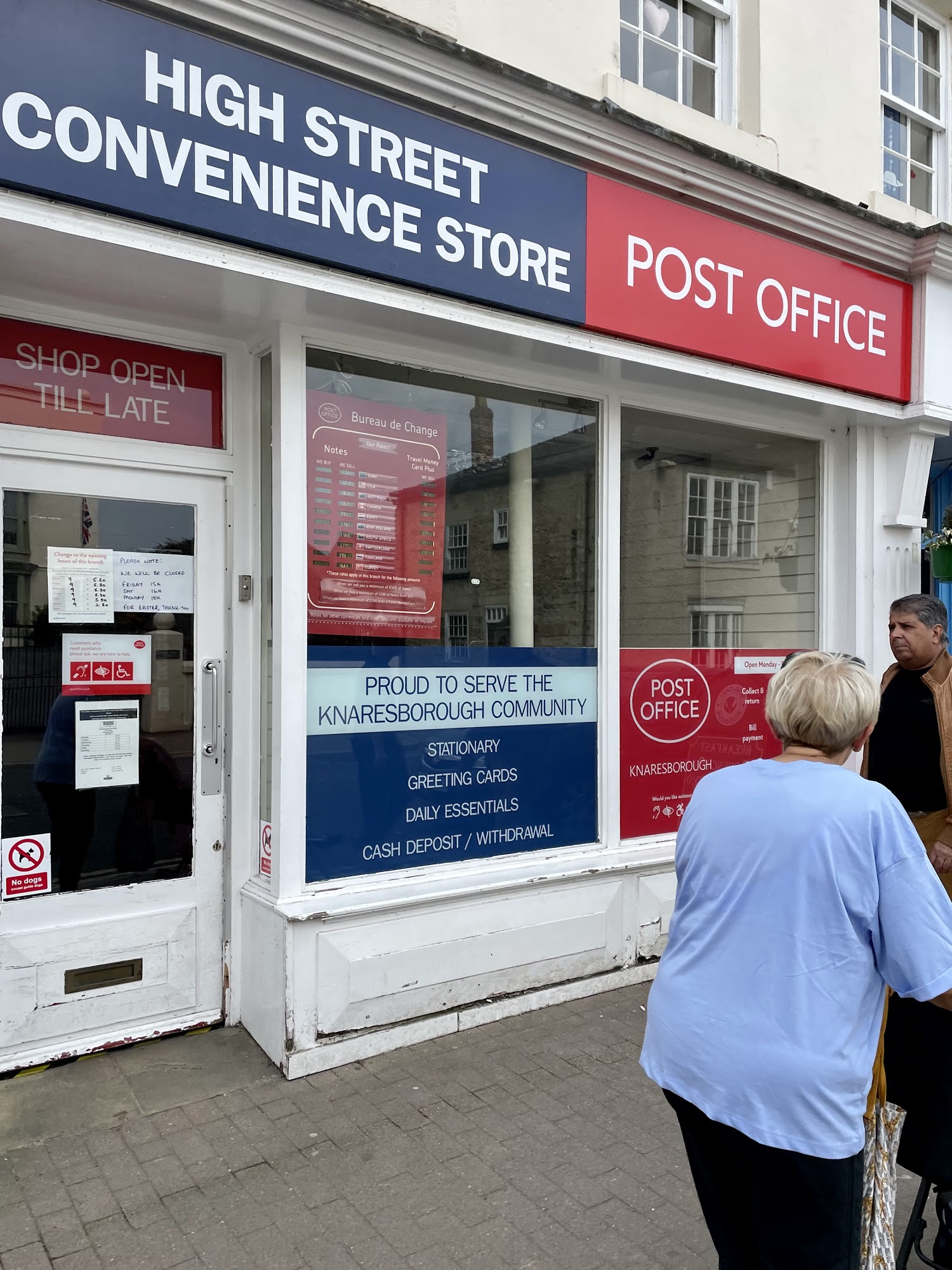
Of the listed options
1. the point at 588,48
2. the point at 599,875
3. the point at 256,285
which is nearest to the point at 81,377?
the point at 256,285

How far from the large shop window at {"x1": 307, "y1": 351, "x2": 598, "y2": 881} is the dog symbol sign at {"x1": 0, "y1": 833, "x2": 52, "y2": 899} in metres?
1.04

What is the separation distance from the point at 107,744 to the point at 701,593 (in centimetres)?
326

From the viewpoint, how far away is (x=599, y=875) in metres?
4.67

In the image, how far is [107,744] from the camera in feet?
12.8

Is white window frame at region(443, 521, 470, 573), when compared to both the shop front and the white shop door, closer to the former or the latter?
the shop front

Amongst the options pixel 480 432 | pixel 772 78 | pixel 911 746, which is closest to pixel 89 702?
pixel 480 432

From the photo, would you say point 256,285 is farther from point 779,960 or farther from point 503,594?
point 779,960

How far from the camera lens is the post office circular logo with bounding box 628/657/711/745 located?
5.04 m

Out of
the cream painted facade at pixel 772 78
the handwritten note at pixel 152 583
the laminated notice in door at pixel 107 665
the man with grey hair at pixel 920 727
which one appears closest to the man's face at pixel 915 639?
the man with grey hair at pixel 920 727

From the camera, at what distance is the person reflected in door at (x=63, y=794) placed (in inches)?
148

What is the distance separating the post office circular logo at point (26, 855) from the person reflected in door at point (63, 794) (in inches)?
2.0

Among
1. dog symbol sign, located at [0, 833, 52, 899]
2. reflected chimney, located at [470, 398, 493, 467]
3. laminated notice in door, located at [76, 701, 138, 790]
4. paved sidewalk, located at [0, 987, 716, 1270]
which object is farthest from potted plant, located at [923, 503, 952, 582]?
dog symbol sign, located at [0, 833, 52, 899]

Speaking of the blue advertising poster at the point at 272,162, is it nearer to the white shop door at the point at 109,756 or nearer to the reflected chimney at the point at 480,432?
the reflected chimney at the point at 480,432

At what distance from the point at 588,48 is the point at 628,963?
453cm
